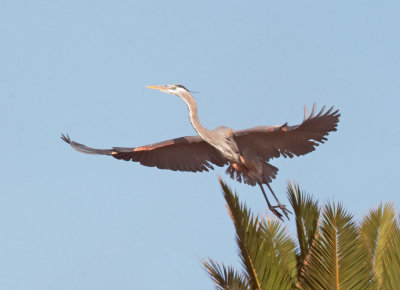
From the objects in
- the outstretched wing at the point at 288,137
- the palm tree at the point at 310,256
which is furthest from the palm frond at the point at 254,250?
the outstretched wing at the point at 288,137

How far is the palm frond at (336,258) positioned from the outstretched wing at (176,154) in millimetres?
3111

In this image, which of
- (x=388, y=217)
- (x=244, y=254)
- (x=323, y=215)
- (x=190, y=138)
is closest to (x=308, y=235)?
(x=323, y=215)

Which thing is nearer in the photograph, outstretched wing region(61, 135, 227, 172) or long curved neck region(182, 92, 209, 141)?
long curved neck region(182, 92, 209, 141)

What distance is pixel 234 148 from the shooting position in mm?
10844

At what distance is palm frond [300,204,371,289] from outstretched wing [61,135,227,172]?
3111mm

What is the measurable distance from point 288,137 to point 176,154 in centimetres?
206

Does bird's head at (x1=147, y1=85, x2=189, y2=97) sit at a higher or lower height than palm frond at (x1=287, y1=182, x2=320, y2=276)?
higher

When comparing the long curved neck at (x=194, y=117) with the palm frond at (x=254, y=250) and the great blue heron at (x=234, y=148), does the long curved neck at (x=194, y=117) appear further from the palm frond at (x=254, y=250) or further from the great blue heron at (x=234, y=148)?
the palm frond at (x=254, y=250)

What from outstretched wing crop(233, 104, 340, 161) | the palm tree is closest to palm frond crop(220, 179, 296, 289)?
the palm tree

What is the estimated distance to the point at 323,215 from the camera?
28.4ft

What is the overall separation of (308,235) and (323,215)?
0.48 metres

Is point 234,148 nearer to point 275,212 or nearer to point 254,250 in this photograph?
point 275,212

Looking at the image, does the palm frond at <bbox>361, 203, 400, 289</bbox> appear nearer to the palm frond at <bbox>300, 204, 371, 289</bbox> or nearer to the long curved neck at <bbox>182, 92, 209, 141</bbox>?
the palm frond at <bbox>300, 204, 371, 289</bbox>

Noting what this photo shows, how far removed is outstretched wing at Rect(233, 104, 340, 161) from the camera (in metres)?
9.71
